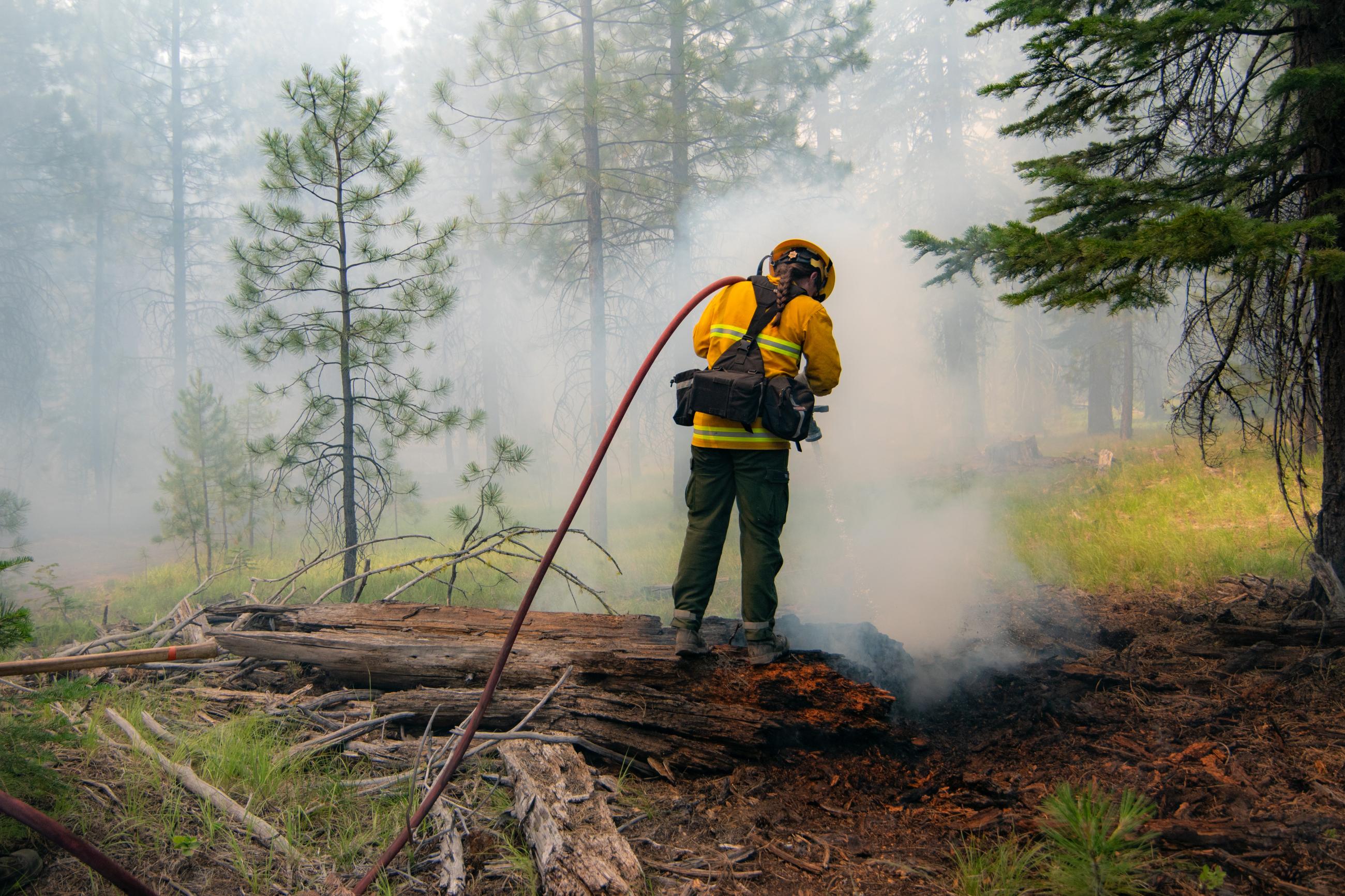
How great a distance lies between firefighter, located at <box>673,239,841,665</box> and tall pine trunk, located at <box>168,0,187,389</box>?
21607mm

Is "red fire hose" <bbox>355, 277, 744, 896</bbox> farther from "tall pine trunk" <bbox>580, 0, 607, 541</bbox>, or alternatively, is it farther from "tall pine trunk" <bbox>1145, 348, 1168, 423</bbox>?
"tall pine trunk" <bbox>1145, 348, 1168, 423</bbox>

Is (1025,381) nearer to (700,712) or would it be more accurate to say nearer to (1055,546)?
(1055,546)

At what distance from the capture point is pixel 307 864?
2.77m

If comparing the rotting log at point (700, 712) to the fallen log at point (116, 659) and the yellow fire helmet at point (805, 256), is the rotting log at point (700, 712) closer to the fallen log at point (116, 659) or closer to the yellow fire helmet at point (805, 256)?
the fallen log at point (116, 659)

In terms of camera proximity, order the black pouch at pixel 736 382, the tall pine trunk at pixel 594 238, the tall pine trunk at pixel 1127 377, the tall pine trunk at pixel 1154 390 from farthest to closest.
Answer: the tall pine trunk at pixel 1154 390, the tall pine trunk at pixel 1127 377, the tall pine trunk at pixel 594 238, the black pouch at pixel 736 382

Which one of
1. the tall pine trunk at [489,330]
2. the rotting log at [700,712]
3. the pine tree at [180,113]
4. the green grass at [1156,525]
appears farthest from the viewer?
the tall pine trunk at [489,330]

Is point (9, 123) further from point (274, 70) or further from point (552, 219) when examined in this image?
point (552, 219)

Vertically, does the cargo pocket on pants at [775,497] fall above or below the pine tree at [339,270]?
below

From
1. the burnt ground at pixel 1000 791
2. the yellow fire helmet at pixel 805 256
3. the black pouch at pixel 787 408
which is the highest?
the yellow fire helmet at pixel 805 256

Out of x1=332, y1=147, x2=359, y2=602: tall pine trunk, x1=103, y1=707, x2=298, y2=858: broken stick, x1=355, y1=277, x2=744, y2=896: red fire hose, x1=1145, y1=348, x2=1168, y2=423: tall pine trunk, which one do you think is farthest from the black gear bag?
x1=1145, y1=348, x2=1168, y2=423: tall pine trunk

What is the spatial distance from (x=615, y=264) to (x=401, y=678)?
29.6 feet

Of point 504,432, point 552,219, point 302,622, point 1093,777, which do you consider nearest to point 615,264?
point 552,219

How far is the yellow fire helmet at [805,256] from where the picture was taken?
426 cm

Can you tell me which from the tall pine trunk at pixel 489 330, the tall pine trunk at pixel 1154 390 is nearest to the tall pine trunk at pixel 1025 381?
the tall pine trunk at pixel 1154 390
